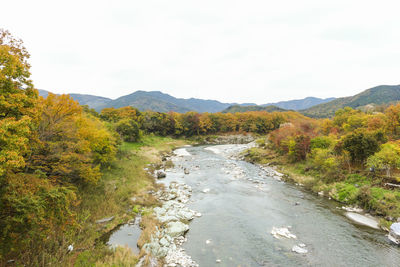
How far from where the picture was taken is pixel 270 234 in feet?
50.8

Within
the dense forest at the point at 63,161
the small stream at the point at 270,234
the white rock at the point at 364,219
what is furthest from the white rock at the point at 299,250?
the dense forest at the point at 63,161

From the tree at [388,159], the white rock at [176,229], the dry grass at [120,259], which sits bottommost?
the white rock at [176,229]

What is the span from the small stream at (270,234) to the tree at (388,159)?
256 inches

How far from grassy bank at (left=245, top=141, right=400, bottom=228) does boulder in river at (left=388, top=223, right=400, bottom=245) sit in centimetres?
80

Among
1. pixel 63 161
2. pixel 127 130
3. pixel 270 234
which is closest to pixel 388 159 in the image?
pixel 270 234

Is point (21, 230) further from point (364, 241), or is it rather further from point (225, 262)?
point (364, 241)

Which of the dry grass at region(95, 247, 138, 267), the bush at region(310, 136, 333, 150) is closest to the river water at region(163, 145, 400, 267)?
the dry grass at region(95, 247, 138, 267)

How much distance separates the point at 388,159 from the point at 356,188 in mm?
4529

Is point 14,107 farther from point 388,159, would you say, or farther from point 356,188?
point 388,159

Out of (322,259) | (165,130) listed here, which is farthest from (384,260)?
Result: (165,130)

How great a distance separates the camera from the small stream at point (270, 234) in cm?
1268

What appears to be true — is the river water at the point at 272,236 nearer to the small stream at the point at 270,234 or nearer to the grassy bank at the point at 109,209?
the small stream at the point at 270,234

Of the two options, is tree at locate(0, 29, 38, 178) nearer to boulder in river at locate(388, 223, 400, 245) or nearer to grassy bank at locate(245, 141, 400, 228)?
boulder in river at locate(388, 223, 400, 245)

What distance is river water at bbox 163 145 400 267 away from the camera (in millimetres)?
12680
